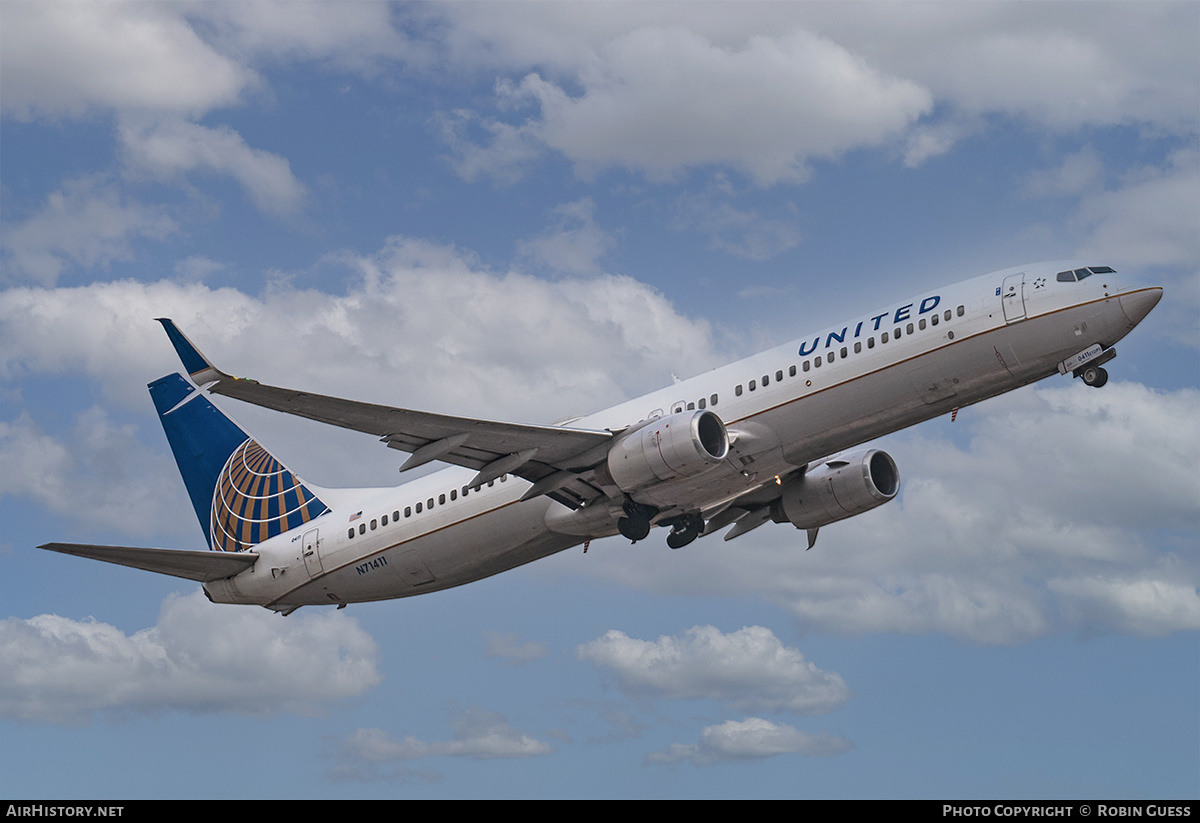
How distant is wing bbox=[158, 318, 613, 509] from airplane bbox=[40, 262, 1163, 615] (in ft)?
0.16

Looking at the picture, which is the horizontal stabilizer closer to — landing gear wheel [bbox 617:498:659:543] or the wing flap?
the wing flap

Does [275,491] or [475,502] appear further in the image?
[275,491]

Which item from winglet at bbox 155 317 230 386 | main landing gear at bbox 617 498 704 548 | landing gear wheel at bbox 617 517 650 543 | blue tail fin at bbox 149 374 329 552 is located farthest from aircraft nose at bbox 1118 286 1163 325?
blue tail fin at bbox 149 374 329 552

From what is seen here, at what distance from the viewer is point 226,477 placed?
41500mm

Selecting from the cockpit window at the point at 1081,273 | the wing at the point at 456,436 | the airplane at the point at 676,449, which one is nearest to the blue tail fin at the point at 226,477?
the airplane at the point at 676,449

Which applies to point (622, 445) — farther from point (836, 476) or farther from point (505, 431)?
point (836, 476)

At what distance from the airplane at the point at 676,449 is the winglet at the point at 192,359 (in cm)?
7

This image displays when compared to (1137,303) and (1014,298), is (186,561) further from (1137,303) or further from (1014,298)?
(1137,303)

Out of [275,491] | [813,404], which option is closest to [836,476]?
[813,404]

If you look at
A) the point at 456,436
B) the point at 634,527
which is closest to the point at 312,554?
the point at 456,436

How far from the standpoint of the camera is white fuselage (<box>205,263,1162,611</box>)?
28.3 metres

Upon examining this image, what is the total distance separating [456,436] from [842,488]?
12649 mm
